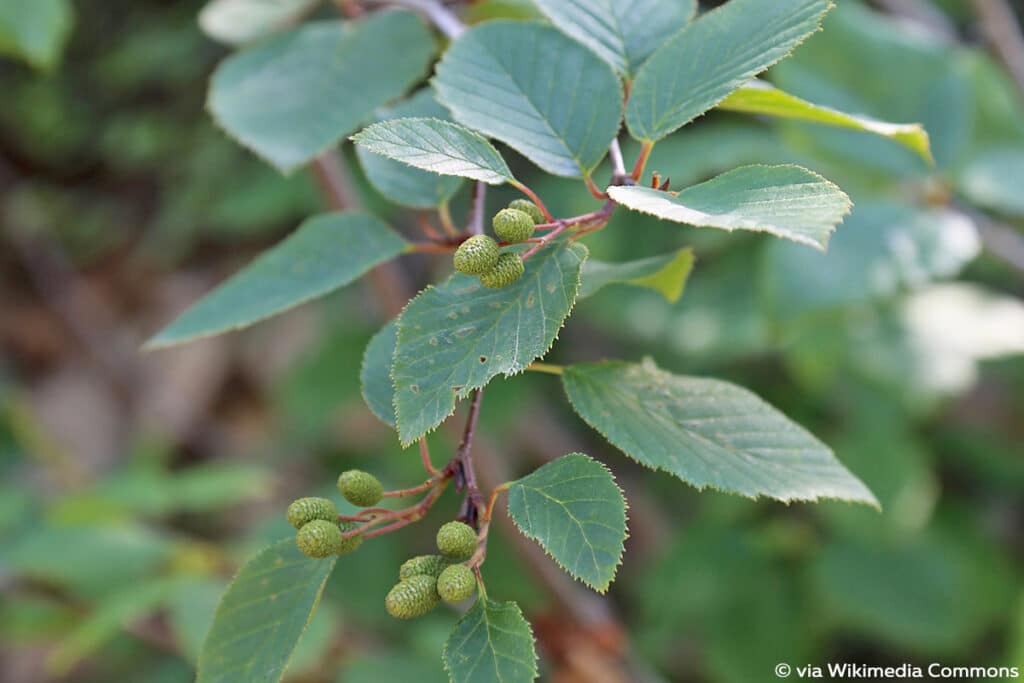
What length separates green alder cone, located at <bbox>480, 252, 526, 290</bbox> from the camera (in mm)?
525

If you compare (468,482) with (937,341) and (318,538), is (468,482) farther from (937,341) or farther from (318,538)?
(937,341)

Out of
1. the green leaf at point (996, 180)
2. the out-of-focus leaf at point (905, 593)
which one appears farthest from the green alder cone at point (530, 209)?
the out-of-focus leaf at point (905, 593)

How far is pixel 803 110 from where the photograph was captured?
0.65 m

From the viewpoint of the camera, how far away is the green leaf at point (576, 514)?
509mm

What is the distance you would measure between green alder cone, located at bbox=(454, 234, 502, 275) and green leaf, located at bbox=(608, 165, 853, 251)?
0.26 ft

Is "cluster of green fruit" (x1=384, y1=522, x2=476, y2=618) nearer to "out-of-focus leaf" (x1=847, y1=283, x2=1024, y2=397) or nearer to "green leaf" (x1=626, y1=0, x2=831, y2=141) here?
"green leaf" (x1=626, y1=0, x2=831, y2=141)

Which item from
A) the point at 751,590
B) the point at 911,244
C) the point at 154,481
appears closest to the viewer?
the point at 911,244

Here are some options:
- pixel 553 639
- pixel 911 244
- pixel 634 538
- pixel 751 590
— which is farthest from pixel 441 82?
pixel 634 538

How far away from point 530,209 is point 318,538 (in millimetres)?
251

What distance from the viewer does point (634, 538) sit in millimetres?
2441

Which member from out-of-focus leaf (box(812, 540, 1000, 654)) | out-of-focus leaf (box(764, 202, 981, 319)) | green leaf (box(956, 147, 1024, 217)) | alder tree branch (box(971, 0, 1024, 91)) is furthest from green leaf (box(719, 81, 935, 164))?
out-of-focus leaf (box(812, 540, 1000, 654))

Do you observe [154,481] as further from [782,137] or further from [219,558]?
[782,137]

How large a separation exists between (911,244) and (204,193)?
2.08 meters

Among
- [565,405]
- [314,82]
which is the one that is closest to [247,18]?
[314,82]
